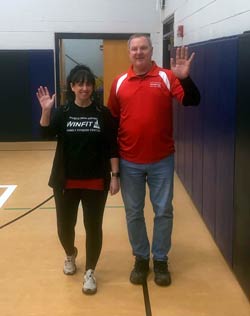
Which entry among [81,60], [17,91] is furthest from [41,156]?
[81,60]

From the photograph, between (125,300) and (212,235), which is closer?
(125,300)

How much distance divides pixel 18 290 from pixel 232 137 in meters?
1.81

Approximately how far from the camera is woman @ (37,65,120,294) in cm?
283

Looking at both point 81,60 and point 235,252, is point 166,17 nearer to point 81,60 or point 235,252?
point 81,60

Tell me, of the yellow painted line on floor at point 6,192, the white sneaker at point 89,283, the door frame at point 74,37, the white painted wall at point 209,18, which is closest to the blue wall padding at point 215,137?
the white painted wall at point 209,18

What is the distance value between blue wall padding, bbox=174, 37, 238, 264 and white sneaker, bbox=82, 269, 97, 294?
1.04 metres

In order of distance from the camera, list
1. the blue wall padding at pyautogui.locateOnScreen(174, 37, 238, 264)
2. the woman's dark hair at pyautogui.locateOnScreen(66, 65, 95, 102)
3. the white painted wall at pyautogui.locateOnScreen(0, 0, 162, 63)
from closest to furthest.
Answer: the woman's dark hair at pyautogui.locateOnScreen(66, 65, 95, 102) < the blue wall padding at pyautogui.locateOnScreen(174, 37, 238, 264) < the white painted wall at pyautogui.locateOnScreen(0, 0, 162, 63)

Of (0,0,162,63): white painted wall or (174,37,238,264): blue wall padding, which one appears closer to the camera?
(174,37,238,264): blue wall padding

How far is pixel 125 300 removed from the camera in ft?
9.53

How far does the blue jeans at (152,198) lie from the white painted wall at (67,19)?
6.29 metres

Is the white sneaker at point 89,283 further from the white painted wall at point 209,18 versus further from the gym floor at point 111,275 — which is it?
the white painted wall at point 209,18

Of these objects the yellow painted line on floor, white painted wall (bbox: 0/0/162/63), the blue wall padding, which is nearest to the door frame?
white painted wall (bbox: 0/0/162/63)

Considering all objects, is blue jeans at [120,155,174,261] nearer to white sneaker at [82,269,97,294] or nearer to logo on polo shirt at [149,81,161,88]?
white sneaker at [82,269,97,294]

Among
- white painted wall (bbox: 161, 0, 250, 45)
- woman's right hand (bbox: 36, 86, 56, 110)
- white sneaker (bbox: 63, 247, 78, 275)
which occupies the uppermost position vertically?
white painted wall (bbox: 161, 0, 250, 45)
